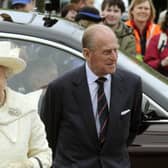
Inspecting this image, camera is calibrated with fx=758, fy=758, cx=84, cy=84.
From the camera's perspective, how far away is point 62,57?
5566 millimetres

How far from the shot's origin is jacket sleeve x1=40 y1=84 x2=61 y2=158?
4.90 metres

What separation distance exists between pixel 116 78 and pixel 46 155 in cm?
102

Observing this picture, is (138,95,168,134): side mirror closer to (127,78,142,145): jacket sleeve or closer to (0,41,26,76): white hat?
(127,78,142,145): jacket sleeve

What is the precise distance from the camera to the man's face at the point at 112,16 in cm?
870

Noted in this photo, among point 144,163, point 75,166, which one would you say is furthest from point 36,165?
point 144,163

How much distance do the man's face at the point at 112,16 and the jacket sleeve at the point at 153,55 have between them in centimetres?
52

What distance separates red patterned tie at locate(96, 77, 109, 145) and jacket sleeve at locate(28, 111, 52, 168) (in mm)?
826

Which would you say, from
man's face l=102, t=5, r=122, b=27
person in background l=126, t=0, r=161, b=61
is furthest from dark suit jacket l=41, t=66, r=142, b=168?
person in background l=126, t=0, r=161, b=61

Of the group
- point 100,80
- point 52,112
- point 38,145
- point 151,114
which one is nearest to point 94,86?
point 100,80

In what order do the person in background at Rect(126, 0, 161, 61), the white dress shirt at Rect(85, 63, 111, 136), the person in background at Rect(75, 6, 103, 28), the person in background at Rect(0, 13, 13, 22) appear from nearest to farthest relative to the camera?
the white dress shirt at Rect(85, 63, 111, 136)
the person in background at Rect(0, 13, 13, 22)
the person in background at Rect(75, 6, 103, 28)
the person in background at Rect(126, 0, 161, 61)

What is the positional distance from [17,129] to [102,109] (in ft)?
3.46

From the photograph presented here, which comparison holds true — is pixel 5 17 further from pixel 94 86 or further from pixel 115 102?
pixel 115 102

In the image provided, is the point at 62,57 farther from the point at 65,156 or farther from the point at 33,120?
the point at 33,120

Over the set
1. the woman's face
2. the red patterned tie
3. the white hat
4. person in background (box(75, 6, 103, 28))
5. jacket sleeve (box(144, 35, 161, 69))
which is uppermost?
the white hat
